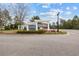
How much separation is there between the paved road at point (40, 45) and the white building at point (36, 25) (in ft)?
0.44

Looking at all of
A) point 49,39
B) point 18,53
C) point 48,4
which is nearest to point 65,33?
point 49,39

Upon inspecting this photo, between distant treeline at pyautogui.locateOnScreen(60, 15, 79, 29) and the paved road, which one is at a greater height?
distant treeline at pyautogui.locateOnScreen(60, 15, 79, 29)

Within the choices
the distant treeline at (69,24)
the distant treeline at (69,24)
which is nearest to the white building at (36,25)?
the distant treeline at (69,24)

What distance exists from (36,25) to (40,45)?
0.34 metres

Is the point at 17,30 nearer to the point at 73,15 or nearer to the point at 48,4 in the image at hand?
the point at 48,4

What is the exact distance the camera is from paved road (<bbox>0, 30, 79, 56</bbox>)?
4094mm

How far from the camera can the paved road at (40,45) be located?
13.4ft

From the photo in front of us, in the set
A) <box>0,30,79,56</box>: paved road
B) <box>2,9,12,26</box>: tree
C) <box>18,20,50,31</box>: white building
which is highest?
<box>2,9,12,26</box>: tree

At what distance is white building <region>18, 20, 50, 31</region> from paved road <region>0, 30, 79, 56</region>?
133 mm

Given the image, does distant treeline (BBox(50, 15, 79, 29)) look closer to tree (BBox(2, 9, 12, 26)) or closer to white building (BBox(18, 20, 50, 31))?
white building (BBox(18, 20, 50, 31))

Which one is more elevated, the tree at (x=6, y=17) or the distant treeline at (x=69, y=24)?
the tree at (x=6, y=17)

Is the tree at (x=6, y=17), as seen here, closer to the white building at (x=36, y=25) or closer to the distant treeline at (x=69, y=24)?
the white building at (x=36, y=25)

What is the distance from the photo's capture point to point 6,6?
4195mm

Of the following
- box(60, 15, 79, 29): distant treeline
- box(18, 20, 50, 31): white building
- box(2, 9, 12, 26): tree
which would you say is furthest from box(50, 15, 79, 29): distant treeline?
box(2, 9, 12, 26): tree
